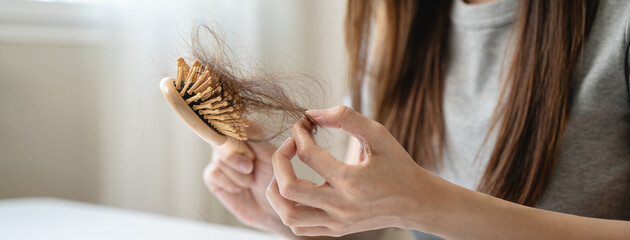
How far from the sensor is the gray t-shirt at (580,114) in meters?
0.71

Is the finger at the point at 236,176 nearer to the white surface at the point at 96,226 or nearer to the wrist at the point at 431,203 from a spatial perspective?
the white surface at the point at 96,226

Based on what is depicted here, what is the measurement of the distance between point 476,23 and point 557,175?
0.87 feet

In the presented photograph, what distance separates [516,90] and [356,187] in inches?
16.6

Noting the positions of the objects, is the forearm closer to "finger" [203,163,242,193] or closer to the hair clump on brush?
the hair clump on brush

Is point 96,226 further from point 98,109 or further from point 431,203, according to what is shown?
point 98,109

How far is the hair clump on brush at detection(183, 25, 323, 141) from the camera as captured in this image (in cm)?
50

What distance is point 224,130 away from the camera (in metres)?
0.54

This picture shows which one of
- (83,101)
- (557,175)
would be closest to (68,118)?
(83,101)

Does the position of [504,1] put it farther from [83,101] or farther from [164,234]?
[83,101]

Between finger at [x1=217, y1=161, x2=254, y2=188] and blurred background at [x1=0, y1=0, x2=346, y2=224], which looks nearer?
finger at [x1=217, y1=161, x2=254, y2=188]

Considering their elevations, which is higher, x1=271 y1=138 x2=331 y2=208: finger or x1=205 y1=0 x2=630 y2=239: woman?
x1=271 y1=138 x2=331 y2=208: finger

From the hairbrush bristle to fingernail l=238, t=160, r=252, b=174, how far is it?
0.10m

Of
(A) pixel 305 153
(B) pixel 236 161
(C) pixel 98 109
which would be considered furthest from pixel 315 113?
(C) pixel 98 109

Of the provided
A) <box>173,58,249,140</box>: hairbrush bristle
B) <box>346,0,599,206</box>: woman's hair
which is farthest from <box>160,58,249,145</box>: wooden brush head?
<box>346,0,599,206</box>: woman's hair
